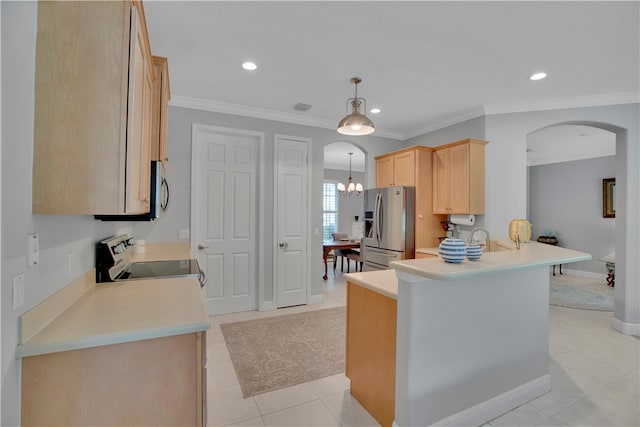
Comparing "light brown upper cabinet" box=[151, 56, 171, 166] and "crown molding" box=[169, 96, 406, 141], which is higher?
"crown molding" box=[169, 96, 406, 141]

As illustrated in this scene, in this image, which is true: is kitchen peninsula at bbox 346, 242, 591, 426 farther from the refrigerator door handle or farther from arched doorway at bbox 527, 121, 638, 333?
the refrigerator door handle

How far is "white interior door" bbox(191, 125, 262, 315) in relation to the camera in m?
3.84

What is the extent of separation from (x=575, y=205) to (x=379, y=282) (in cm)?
658

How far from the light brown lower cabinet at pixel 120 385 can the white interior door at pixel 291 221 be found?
290 cm

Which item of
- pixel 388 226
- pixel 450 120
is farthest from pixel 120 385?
pixel 450 120

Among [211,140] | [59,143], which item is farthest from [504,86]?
[59,143]

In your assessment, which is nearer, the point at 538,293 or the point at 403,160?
the point at 538,293

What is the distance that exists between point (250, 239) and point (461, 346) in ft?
9.55

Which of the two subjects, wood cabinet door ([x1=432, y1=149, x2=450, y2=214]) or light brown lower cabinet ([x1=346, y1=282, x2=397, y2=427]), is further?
wood cabinet door ([x1=432, y1=149, x2=450, y2=214])

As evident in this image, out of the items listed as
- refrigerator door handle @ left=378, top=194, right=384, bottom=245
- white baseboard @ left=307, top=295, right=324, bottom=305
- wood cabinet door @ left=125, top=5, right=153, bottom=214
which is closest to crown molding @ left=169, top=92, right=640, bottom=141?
refrigerator door handle @ left=378, top=194, right=384, bottom=245

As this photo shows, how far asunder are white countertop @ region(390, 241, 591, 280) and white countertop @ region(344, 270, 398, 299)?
0.73 ft

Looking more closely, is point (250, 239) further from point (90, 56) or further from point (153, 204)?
point (90, 56)

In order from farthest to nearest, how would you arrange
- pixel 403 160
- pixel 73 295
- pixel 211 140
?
pixel 403 160 < pixel 211 140 < pixel 73 295

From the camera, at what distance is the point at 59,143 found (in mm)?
1131
